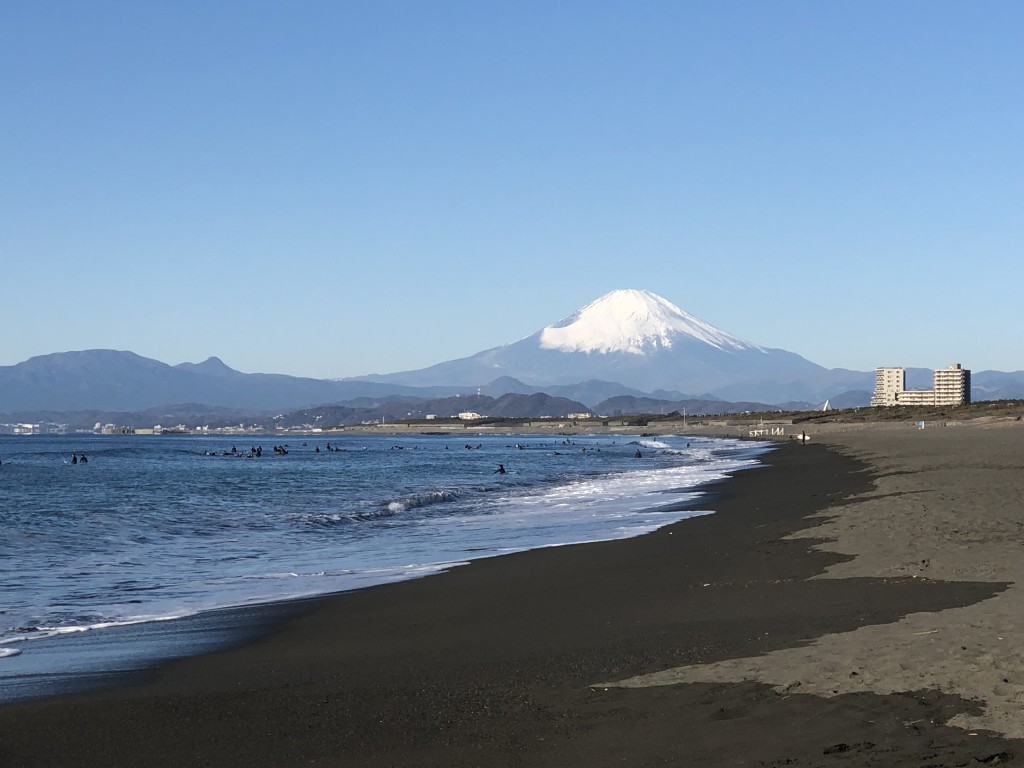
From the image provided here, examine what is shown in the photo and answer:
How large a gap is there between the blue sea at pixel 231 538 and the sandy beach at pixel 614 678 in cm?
136

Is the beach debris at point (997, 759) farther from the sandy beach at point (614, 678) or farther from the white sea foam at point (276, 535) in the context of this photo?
the white sea foam at point (276, 535)

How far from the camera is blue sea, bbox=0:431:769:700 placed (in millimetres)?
10914

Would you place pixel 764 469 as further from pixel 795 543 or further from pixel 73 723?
pixel 73 723

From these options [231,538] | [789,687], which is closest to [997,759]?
[789,687]

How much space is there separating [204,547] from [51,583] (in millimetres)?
5167

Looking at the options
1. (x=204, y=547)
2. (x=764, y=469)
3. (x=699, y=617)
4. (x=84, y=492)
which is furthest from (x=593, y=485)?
(x=699, y=617)

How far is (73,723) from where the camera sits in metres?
6.83

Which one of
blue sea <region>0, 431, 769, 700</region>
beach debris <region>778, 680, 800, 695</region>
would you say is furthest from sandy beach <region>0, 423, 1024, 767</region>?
blue sea <region>0, 431, 769, 700</region>

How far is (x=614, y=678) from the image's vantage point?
7.57m

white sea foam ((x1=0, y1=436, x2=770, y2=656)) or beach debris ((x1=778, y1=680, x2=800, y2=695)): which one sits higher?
beach debris ((x1=778, y1=680, x2=800, y2=695))

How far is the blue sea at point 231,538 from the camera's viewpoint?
10.9 m

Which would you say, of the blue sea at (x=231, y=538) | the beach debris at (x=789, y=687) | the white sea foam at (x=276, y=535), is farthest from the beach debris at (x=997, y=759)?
the white sea foam at (x=276, y=535)

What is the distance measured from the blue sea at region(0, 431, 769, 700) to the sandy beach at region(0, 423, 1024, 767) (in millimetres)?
1357

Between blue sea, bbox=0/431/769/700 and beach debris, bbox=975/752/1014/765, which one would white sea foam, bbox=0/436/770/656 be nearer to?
blue sea, bbox=0/431/769/700
